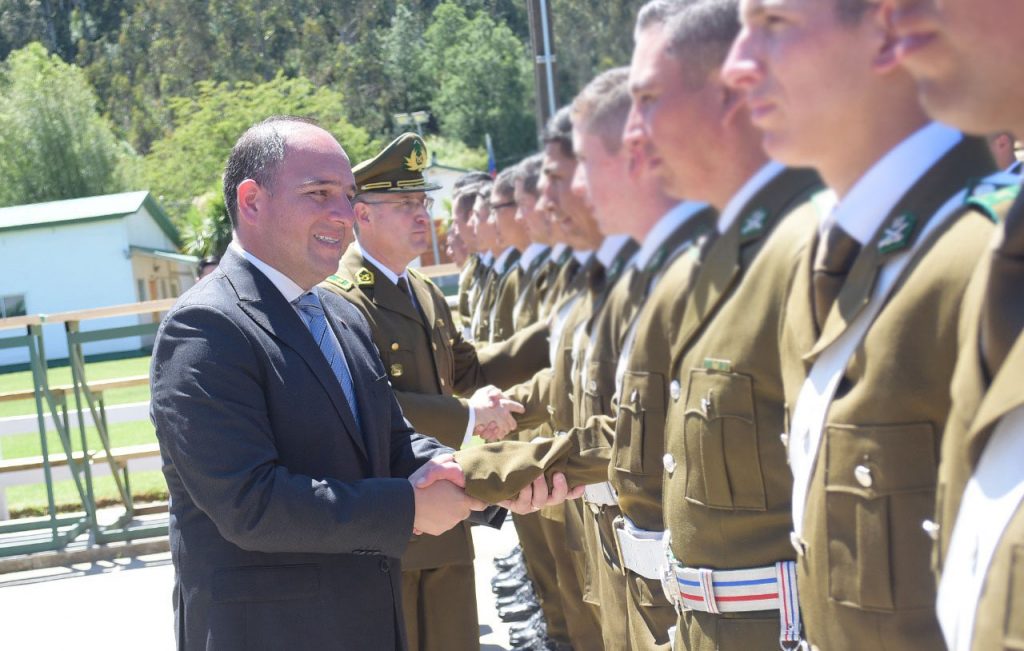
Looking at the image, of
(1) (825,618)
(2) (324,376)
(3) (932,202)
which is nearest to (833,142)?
(3) (932,202)

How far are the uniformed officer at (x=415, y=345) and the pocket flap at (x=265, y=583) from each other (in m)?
1.56

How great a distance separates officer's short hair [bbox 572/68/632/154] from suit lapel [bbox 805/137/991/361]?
1.42 metres

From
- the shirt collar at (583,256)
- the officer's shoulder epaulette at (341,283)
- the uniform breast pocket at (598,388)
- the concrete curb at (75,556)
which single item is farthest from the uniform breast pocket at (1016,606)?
the concrete curb at (75,556)

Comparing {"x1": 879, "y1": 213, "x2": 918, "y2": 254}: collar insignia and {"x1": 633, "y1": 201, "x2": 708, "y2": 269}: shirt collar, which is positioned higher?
{"x1": 879, "y1": 213, "x2": 918, "y2": 254}: collar insignia

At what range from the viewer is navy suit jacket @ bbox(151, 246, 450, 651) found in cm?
280

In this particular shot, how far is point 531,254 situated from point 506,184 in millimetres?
871

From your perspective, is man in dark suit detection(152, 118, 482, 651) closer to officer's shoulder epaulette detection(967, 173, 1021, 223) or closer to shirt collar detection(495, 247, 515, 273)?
officer's shoulder epaulette detection(967, 173, 1021, 223)

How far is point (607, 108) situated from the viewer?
3.31 m

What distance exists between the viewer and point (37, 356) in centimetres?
925

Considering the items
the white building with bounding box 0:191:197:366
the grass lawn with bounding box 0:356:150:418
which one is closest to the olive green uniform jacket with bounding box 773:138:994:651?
the grass lawn with bounding box 0:356:150:418

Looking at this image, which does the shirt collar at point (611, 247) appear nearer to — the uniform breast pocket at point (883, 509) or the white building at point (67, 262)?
the uniform breast pocket at point (883, 509)

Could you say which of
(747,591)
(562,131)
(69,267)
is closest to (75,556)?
(562,131)

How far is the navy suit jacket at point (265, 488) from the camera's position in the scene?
110 inches

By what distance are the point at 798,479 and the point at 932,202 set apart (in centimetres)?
56
